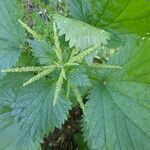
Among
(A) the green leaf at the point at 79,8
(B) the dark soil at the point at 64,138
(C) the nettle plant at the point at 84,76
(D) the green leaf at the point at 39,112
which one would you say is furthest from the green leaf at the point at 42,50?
(B) the dark soil at the point at 64,138

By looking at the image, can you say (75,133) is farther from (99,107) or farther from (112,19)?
(112,19)

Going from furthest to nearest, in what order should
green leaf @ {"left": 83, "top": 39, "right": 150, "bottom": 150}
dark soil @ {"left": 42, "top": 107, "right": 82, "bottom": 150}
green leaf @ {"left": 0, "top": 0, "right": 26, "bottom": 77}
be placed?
dark soil @ {"left": 42, "top": 107, "right": 82, "bottom": 150} < green leaf @ {"left": 0, "top": 0, "right": 26, "bottom": 77} < green leaf @ {"left": 83, "top": 39, "right": 150, "bottom": 150}

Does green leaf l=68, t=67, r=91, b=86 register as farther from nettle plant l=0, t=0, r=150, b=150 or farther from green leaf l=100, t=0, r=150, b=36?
green leaf l=100, t=0, r=150, b=36

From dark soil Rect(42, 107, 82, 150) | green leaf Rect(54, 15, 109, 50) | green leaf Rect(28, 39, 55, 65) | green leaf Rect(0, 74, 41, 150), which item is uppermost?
green leaf Rect(54, 15, 109, 50)

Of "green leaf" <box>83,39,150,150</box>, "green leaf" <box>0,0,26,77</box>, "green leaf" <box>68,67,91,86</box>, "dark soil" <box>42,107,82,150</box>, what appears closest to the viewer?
"green leaf" <box>68,67,91,86</box>

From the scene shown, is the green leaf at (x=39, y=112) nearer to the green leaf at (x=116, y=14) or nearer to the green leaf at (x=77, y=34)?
the green leaf at (x=77, y=34)

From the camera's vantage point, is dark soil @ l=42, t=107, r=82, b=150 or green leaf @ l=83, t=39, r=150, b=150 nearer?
green leaf @ l=83, t=39, r=150, b=150

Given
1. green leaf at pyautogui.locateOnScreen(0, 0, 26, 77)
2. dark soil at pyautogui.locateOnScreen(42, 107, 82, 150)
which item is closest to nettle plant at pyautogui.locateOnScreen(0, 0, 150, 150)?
green leaf at pyautogui.locateOnScreen(0, 0, 26, 77)
